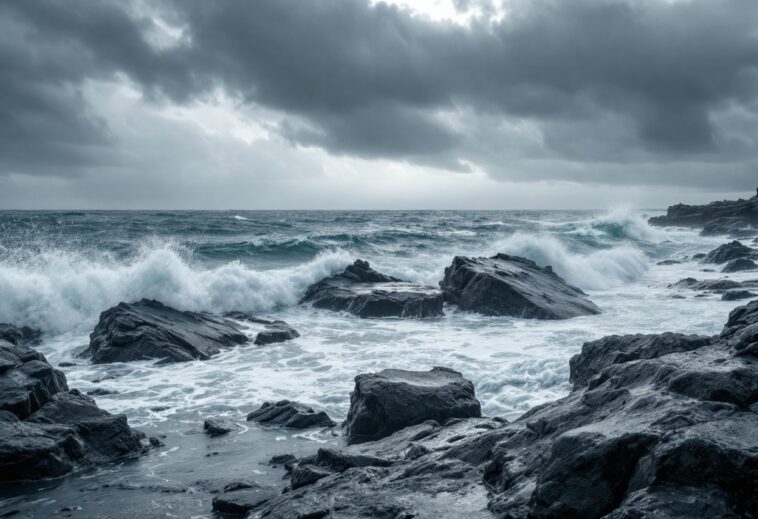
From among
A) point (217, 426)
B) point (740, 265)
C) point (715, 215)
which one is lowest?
point (217, 426)

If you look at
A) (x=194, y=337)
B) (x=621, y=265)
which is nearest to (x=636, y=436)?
(x=194, y=337)

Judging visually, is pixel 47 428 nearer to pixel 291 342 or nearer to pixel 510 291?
pixel 291 342

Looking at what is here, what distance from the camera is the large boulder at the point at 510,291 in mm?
16844

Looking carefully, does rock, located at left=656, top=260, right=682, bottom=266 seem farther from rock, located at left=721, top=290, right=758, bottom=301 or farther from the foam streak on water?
rock, located at left=721, top=290, right=758, bottom=301

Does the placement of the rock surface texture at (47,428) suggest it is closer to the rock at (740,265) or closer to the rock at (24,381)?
the rock at (24,381)

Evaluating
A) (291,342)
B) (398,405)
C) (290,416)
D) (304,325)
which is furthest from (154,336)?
(398,405)

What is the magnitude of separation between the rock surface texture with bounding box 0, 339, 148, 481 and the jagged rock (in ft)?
181

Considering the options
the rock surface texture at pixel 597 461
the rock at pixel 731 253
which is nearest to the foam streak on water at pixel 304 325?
the rock at pixel 731 253

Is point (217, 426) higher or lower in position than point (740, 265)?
lower

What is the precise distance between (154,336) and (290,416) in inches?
225

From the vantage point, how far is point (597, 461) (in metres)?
3.67

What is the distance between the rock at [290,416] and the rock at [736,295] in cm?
1417

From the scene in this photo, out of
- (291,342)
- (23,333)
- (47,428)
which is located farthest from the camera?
(23,333)

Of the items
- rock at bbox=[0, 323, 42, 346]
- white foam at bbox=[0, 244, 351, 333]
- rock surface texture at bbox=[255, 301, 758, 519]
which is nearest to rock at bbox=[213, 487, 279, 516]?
rock surface texture at bbox=[255, 301, 758, 519]
